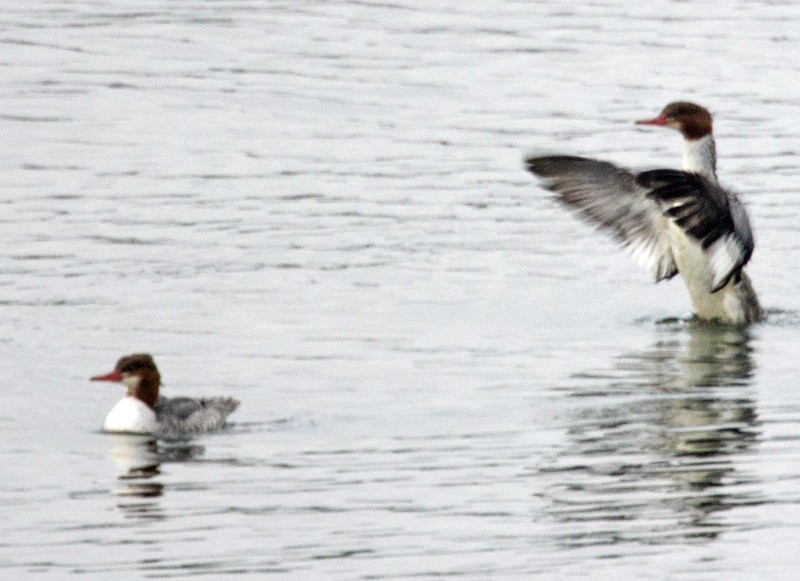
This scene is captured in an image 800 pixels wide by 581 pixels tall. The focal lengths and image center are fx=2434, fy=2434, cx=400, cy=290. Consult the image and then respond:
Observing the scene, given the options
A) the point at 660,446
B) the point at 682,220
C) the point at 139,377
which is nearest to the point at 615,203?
the point at 682,220

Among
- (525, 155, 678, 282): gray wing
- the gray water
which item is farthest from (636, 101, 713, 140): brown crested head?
the gray water

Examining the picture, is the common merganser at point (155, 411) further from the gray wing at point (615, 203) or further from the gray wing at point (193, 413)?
the gray wing at point (615, 203)

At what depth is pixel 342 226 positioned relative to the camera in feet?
63.0

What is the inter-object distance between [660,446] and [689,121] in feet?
14.9

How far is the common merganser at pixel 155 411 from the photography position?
1314cm

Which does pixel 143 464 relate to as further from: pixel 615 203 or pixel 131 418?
pixel 615 203

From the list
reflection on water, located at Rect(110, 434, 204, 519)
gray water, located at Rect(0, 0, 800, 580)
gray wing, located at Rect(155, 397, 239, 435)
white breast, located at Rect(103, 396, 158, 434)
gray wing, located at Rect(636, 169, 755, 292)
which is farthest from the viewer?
gray wing, located at Rect(636, 169, 755, 292)

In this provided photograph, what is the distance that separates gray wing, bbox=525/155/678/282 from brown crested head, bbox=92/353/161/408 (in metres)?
3.55

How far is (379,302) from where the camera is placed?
55.2 feet

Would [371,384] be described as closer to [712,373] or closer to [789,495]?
[712,373]

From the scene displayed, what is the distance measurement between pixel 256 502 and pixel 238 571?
1301 millimetres

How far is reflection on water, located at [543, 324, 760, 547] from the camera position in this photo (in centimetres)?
1105

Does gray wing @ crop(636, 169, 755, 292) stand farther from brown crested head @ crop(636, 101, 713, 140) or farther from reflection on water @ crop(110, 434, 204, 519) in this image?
reflection on water @ crop(110, 434, 204, 519)

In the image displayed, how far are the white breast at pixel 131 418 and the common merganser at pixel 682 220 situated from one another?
3867 mm
